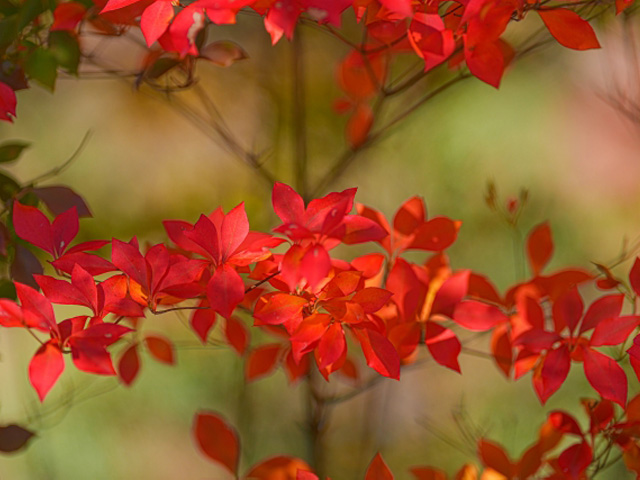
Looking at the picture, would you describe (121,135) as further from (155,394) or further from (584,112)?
(584,112)

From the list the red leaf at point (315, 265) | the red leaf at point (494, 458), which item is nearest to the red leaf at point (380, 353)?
the red leaf at point (315, 265)

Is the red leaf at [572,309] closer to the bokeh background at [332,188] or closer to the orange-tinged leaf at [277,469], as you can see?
the orange-tinged leaf at [277,469]

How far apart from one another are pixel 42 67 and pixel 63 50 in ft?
0.13

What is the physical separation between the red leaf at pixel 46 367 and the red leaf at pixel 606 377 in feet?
1.64

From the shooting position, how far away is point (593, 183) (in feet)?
4.86

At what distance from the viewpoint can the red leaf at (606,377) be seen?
1.91 ft

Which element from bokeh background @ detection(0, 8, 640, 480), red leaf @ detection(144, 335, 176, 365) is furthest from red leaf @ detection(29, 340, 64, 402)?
bokeh background @ detection(0, 8, 640, 480)

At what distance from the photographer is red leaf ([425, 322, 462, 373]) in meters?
0.67

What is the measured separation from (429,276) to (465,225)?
680mm

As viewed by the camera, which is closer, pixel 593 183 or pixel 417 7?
pixel 417 7

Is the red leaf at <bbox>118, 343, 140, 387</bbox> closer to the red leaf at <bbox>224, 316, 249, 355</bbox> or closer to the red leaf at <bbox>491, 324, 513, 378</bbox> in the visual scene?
the red leaf at <bbox>224, 316, 249, 355</bbox>

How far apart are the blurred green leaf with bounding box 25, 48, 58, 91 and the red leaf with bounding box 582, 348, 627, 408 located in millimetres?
703

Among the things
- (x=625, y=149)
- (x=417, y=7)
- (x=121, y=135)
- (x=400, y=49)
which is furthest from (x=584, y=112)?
(x=121, y=135)

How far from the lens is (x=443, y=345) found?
0.68 meters
